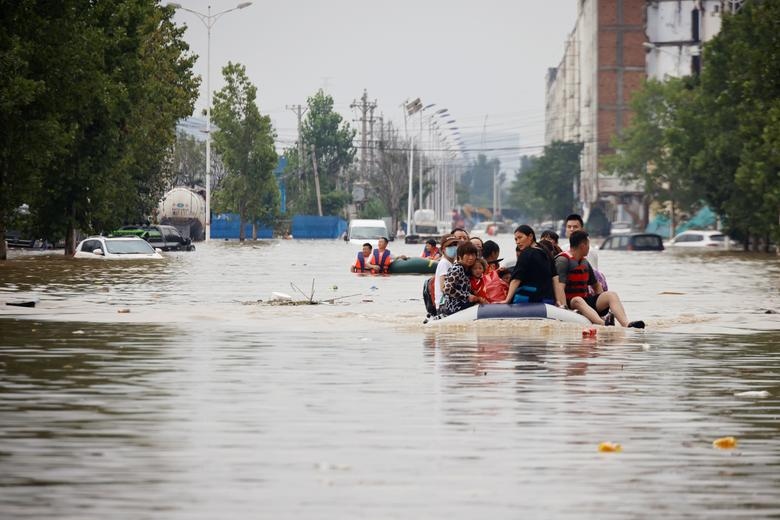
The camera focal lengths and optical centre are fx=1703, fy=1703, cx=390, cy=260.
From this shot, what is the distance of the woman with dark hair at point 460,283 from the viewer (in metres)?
22.4

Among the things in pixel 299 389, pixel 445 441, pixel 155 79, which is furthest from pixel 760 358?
pixel 155 79

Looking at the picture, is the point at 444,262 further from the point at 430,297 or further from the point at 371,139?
the point at 371,139

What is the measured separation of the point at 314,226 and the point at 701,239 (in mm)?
46658

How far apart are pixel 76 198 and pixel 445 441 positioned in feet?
181

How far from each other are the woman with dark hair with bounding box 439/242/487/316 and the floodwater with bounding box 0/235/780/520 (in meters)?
0.46

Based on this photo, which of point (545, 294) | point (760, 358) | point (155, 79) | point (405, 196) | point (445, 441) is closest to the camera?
point (445, 441)

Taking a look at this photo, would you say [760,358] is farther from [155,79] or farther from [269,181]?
[269,181]

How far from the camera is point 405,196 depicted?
170625 mm

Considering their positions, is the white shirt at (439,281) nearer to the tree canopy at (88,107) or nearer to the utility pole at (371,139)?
the tree canopy at (88,107)

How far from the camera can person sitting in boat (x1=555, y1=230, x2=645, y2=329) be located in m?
22.1

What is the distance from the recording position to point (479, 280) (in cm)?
2288

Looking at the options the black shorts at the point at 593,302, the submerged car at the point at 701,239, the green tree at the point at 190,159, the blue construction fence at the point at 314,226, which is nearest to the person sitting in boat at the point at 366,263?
the black shorts at the point at 593,302

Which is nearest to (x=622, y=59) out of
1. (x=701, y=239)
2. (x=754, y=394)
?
(x=701, y=239)

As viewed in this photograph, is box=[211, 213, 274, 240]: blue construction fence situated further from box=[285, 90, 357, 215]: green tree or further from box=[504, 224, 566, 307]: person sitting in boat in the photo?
box=[504, 224, 566, 307]: person sitting in boat
